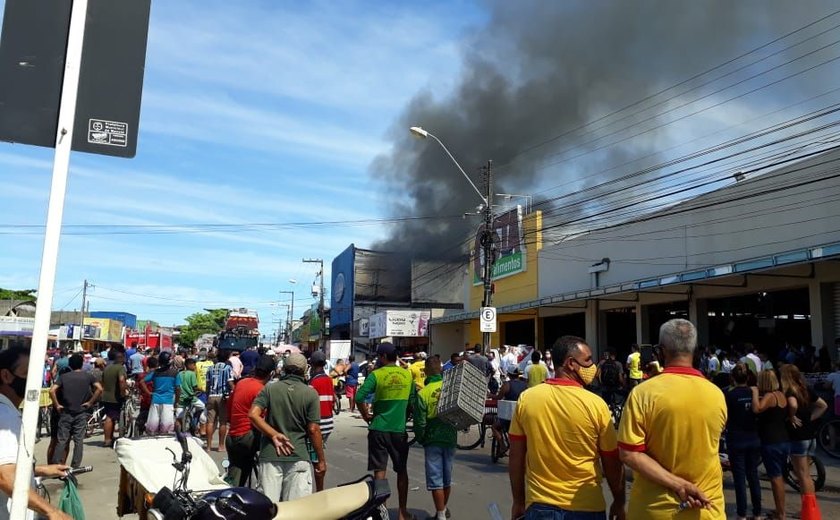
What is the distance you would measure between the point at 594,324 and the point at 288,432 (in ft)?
67.0

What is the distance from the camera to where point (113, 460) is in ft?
35.0

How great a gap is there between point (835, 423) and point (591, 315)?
1350cm

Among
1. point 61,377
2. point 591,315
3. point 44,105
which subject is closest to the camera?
point 44,105

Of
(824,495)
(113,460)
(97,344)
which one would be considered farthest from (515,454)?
(97,344)

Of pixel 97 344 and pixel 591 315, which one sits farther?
pixel 97 344

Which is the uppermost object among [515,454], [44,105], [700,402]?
[44,105]

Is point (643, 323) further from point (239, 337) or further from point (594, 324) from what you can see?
point (239, 337)

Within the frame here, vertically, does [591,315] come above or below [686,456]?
above

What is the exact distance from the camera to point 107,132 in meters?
2.64

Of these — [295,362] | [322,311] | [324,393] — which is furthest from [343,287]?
[295,362]

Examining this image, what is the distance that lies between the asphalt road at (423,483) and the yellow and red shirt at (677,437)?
293 cm

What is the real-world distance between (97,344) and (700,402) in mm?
43874

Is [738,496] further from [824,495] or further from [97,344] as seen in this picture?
[97,344]

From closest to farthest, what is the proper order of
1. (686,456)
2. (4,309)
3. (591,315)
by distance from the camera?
(686,456) → (591,315) → (4,309)
